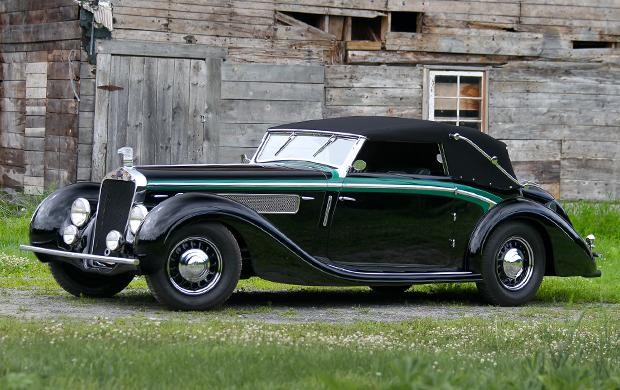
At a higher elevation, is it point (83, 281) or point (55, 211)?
point (55, 211)

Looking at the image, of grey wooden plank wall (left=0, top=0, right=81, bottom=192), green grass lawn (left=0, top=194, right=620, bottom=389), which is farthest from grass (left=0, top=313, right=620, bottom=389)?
grey wooden plank wall (left=0, top=0, right=81, bottom=192)

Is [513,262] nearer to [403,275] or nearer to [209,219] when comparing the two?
[403,275]

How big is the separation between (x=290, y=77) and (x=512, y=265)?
7218 mm

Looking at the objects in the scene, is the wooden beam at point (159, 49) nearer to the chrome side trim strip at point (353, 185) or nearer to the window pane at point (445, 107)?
the window pane at point (445, 107)

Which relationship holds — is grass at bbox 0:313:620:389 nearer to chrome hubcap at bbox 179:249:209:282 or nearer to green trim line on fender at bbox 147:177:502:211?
chrome hubcap at bbox 179:249:209:282

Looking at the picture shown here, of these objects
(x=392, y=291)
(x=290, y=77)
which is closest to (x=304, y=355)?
(x=392, y=291)

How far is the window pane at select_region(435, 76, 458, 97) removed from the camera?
1817 cm

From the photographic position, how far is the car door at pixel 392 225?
1007cm

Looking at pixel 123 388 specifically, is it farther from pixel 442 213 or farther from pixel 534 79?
pixel 534 79

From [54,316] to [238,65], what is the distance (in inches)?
344

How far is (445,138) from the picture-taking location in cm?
1076

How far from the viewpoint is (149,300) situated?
10109 millimetres

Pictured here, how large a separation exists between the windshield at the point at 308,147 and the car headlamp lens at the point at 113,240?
1.91m

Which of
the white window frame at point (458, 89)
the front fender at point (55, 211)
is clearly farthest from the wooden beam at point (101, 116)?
the front fender at point (55, 211)
